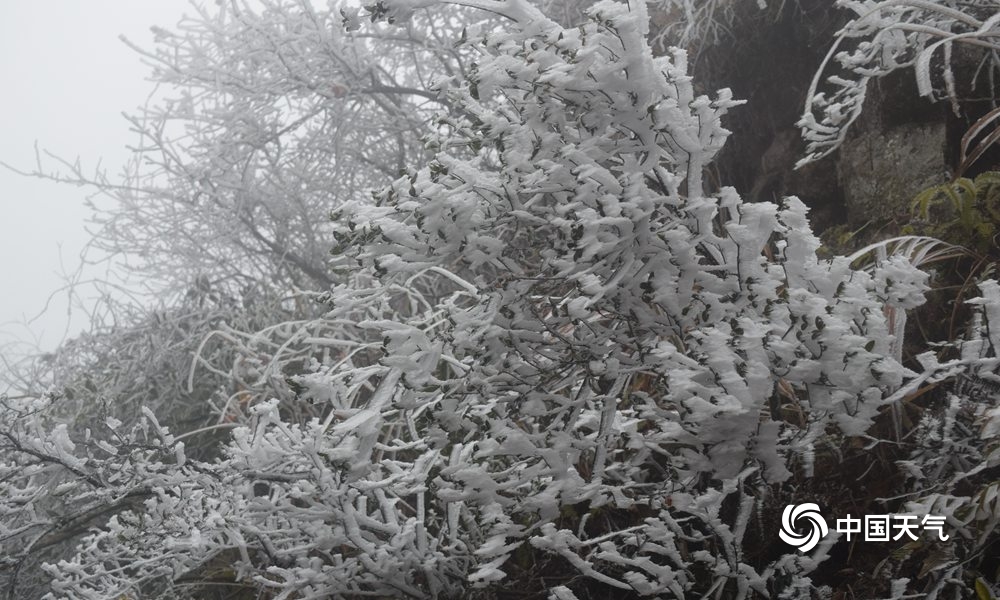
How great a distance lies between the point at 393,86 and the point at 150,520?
3219mm

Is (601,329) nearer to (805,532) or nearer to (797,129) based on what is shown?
(805,532)

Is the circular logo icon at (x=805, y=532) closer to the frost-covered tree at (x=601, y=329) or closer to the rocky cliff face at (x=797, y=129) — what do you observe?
the frost-covered tree at (x=601, y=329)

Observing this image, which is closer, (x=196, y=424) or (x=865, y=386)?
(x=865, y=386)

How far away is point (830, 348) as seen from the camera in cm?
166

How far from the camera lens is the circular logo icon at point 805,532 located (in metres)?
1.87

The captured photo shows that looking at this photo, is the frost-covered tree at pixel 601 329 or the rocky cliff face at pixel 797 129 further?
the rocky cliff face at pixel 797 129

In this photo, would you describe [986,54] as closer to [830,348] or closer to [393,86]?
[830,348]

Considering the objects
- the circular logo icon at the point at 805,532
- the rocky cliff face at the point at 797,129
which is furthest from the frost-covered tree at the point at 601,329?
the rocky cliff face at the point at 797,129

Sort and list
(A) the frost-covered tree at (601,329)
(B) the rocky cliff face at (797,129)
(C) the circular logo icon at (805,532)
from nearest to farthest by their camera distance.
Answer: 1. (A) the frost-covered tree at (601,329)
2. (C) the circular logo icon at (805,532)
3. (B) the rocky cliff face at (797,129)

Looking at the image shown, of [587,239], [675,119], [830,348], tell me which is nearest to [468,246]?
[587,239]

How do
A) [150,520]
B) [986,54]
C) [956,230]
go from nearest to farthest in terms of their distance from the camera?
1. [150,520]
2. [956,230]
3. [986,54]

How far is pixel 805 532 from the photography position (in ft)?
6.29

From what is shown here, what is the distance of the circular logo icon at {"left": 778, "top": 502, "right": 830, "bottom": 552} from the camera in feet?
6.12

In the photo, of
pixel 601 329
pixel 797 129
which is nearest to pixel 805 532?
pixel 601 329
